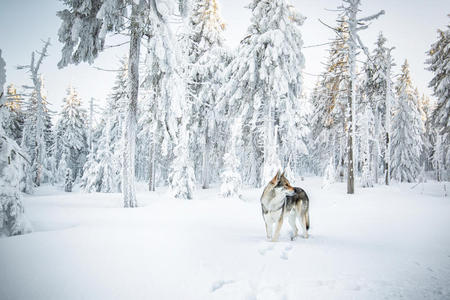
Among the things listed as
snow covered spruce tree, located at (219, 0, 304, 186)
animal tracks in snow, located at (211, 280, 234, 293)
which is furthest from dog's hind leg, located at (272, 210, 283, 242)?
snow covered spruce tree, located at (219, 0, 304, 186)

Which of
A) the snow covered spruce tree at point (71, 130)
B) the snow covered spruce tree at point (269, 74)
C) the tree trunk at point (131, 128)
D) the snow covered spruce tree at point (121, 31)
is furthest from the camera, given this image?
the snow covered spruce tree at point (71, 130)

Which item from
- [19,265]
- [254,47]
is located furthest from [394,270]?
[254,47]

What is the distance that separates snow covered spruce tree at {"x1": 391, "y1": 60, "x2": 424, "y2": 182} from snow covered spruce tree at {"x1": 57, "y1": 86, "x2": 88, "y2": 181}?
138 feet

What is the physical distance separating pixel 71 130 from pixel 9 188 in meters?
30.4

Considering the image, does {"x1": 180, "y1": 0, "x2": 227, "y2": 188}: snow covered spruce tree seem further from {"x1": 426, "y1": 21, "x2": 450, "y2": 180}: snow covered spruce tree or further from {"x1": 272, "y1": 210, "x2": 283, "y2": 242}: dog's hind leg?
{"x1": 426, "y1": 21, "x2": 450, "y2": 180}: snow covered spruce tree

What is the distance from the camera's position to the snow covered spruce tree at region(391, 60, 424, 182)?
25250 mm

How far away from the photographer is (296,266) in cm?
290

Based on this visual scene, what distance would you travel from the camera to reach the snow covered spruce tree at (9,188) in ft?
13.0

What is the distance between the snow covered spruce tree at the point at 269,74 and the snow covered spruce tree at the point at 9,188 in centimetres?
1051

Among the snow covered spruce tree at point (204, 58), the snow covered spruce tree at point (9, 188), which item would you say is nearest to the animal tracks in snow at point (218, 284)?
the snow covered spruce tree at point (9, 188)

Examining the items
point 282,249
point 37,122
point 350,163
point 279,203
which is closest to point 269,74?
point 350,163

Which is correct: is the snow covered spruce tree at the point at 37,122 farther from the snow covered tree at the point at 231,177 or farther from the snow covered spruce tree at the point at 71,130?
the snow covered tree at the point at 231,177

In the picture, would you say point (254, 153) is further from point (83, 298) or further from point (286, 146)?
point (83, 298)

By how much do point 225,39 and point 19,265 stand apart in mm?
19400
